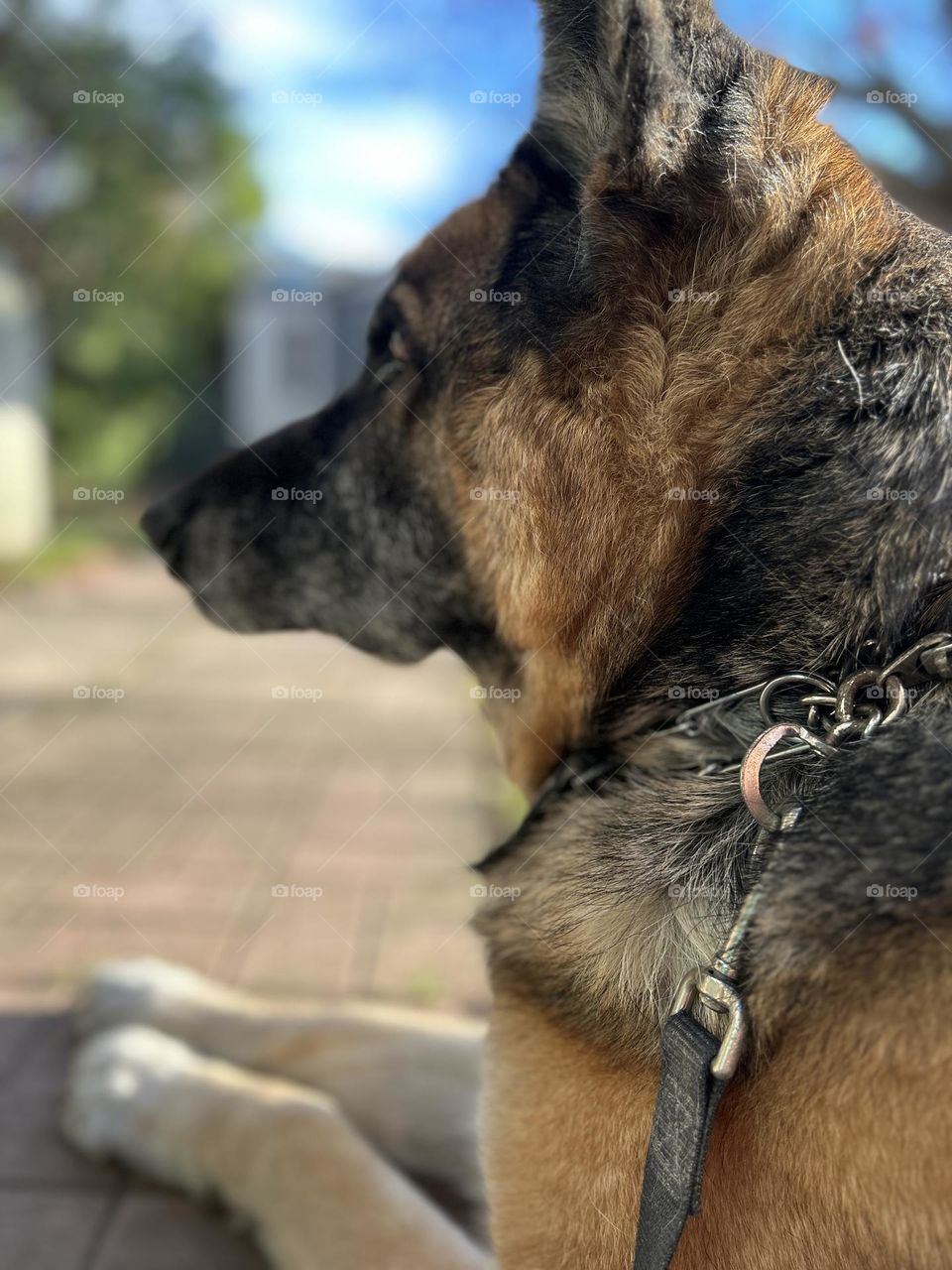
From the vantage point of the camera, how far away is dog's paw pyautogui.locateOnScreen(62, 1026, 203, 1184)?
2053 mm

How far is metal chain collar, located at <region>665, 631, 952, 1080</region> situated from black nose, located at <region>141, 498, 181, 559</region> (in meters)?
1.39

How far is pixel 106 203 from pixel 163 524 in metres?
A: 15.0

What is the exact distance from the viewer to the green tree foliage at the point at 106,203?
12719mm

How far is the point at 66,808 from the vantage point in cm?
395

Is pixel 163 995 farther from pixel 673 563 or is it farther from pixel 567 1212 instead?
pixel 673 563

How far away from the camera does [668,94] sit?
4.12ft

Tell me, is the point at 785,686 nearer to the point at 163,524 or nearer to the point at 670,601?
the point at 670,601

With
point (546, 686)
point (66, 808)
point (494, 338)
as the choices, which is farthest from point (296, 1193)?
point (66, 808)

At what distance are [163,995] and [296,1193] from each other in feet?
2.60
